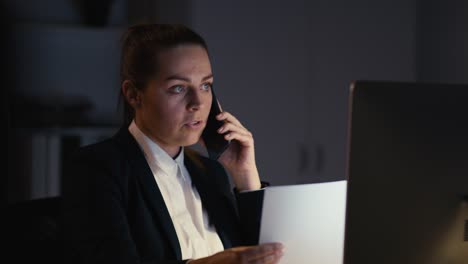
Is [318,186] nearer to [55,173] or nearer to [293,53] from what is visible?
[293,53]

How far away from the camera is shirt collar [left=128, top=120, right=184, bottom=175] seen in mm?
1429

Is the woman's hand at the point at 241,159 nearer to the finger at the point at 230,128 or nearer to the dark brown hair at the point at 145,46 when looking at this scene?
the finger at the point at 230,128

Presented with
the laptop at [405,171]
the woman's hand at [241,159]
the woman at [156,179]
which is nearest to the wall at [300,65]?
the woman's hand at [241,159]

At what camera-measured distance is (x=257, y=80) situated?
322cm

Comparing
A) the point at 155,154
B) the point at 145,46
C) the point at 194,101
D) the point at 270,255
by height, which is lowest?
the point at 270,255

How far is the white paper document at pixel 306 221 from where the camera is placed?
111 centimetres

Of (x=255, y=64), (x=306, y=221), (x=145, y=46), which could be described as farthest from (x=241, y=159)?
(x=255, y=64)

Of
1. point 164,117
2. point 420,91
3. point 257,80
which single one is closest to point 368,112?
point 420,91

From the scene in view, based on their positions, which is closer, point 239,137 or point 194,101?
point 194,101

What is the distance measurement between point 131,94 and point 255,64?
1811mm

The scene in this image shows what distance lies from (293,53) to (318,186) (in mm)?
2168

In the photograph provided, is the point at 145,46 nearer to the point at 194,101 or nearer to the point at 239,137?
the point at 194,101

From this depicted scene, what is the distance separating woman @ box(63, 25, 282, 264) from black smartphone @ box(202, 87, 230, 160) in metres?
0.02

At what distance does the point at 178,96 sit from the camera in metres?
1.38
